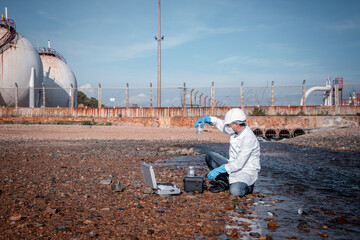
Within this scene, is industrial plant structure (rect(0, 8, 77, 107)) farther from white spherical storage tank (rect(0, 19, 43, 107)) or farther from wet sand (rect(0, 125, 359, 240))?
wet sand (rect(0, 125, 359, 240))

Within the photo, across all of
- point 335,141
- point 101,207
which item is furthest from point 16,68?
point 101,207

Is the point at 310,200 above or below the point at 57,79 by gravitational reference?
below

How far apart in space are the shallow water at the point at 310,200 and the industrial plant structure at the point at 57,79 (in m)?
33.3

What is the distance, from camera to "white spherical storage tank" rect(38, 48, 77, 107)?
3684 cm

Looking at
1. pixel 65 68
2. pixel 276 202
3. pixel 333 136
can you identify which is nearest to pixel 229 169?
pixel 276 202

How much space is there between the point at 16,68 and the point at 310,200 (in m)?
34.4

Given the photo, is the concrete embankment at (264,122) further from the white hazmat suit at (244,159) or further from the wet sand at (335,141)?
the white hazmat suit at (244,159)

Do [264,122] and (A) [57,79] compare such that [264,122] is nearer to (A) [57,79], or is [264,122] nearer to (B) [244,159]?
(B) [244,159]

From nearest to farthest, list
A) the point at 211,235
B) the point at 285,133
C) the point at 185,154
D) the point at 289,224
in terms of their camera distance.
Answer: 1. the point at 211,235
2. the point at 289,224
3. the point at 185,154
4. the point at 285,133

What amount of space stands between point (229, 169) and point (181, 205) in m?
1.07

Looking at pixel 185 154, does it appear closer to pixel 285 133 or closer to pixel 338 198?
pixel 338 198

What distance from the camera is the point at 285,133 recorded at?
21.9m

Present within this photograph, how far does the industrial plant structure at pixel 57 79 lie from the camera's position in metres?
36.8

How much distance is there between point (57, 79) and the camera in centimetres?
4131
